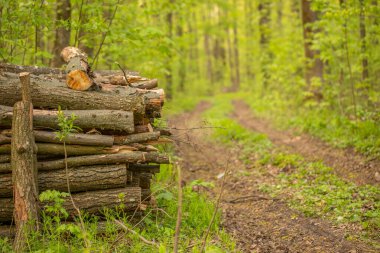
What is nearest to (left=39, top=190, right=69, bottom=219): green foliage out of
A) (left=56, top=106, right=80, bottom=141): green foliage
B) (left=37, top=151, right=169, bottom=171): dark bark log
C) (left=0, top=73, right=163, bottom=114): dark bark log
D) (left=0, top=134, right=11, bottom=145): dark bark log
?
(left=37, top=151, right=169, bottom=171): dark bark log

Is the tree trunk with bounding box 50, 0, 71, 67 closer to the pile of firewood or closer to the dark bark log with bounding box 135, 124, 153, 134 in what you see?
the pile of firewood

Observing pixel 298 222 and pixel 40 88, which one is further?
pixel 298 222

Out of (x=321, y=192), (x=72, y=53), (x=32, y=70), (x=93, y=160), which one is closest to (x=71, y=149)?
(x=93, y=160)

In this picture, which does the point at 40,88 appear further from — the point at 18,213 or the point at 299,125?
the point at 299,125

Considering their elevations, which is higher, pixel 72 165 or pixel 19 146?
pixel 19 146

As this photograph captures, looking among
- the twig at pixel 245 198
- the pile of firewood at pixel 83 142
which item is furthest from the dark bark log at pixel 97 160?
the twig at pixel 245 198

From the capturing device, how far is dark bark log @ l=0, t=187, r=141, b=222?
5.23 metres

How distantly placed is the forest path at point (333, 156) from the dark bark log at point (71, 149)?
16.9 feet

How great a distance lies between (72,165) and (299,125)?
34.6ft

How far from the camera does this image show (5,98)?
5.49 metres

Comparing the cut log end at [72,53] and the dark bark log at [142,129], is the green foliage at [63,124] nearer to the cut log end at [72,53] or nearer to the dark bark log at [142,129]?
the dark bark log at [142,129]

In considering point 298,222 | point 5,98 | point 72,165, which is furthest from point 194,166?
point 5,98

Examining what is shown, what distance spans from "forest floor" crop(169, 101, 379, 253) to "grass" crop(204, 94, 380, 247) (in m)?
0.19

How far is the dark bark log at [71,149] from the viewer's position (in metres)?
5.37
